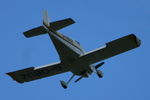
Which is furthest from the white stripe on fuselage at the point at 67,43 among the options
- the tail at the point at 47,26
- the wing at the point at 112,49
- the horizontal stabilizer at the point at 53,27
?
the wing at the point at 112,49

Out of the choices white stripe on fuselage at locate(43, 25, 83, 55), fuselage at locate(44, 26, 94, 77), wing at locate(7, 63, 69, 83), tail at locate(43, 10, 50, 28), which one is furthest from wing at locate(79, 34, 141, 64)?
tail at locate(43, 10, 50, 28)

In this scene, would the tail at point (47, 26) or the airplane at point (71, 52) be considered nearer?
the airplane at point (71, 52)

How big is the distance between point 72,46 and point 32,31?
9.74ft

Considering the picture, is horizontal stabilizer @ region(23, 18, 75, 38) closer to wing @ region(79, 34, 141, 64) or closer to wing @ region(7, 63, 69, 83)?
wing @ region(79, 34, 141, 64)

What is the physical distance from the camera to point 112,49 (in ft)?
94.2

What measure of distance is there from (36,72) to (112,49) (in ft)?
20.4

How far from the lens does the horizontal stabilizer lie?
28.3 meters

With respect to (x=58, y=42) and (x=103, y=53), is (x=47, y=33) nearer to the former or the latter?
(x=58, y=42)

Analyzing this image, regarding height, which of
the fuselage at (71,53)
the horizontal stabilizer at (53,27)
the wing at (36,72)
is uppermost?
the horizontal stabilizer at (53,27)

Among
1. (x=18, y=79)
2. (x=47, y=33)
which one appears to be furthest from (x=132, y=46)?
(x=18, y=79)

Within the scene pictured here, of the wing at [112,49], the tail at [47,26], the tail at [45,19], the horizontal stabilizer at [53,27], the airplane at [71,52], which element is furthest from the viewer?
the tail at [45,19]

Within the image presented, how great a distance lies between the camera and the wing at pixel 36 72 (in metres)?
30.7

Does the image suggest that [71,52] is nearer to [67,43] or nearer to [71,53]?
[71,53]

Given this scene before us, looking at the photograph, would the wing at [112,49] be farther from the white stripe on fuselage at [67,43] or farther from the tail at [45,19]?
the tail at [45,19]
